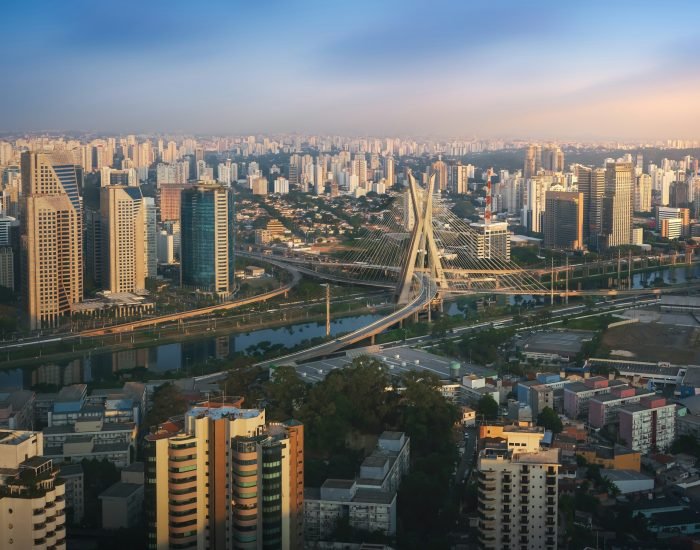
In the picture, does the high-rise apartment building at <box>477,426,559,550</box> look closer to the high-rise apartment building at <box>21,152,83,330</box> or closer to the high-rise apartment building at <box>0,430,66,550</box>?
the high-rise apartment building at <box>0,430,66,550</box>

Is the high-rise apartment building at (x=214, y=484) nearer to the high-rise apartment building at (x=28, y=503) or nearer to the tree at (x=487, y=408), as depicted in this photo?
the high-rise apartment building at (x=28, y=503)

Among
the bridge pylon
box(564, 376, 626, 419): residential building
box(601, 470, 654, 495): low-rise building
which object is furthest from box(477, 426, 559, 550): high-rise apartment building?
the bridge pylon

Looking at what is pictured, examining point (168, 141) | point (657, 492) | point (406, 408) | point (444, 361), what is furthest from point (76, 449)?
point (168, 141)

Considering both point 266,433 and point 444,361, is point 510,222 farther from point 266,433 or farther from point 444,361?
point 266,433

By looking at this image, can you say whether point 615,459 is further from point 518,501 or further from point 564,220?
point 564,220

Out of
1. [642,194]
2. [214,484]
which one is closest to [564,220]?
[642,194]
